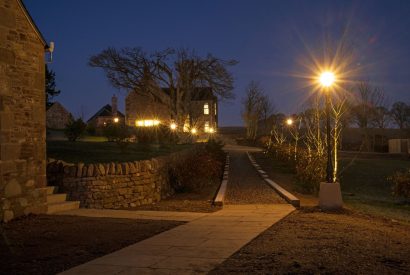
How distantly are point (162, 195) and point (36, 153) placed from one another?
628cm

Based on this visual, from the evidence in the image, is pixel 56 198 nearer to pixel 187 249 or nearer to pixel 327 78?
pixel 187 249

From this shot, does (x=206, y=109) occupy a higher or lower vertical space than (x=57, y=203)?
higher

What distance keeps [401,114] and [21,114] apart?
61.8 m

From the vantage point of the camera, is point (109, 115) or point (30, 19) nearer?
point (30, 19)

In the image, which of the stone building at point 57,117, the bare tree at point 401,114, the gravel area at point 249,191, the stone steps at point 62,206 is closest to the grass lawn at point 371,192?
the gravel area at point 249,191

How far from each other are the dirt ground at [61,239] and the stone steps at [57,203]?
92 cm

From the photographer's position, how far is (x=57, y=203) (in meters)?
10.8

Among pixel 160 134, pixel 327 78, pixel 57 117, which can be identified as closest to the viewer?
pixel 327 78

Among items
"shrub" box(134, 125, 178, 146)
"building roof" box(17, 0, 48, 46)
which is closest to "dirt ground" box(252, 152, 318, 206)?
"building roof" box(17, 0, 48, 46)

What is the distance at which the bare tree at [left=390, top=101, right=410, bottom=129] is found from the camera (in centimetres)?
6128

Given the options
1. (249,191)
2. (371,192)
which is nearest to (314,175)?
(249,191)

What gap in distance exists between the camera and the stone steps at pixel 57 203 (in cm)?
1038

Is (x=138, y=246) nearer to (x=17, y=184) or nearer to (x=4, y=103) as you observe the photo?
(x=17, y=184)

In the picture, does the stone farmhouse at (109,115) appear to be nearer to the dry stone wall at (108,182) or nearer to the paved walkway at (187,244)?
the dry stone wall at (108,182)
